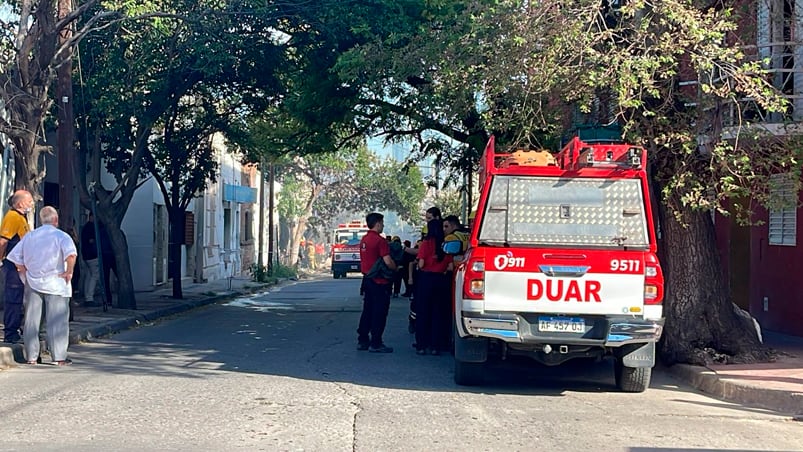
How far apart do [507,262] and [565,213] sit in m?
0.87

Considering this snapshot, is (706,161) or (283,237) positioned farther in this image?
(283,237)

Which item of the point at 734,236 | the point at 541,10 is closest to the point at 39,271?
the point at 541,10

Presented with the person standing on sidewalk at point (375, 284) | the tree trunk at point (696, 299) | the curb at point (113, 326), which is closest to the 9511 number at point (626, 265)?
the tree trunk at point (696, 299)

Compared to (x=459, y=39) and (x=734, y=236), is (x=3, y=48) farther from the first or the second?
(x=734, y=236)

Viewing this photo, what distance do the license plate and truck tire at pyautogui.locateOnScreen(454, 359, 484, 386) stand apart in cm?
103

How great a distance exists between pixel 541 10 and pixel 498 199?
8.36ft

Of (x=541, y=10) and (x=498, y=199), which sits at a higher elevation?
(x=541, y=10)

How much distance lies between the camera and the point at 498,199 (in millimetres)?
10414

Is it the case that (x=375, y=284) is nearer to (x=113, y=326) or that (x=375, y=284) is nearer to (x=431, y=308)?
(x=431, y=308)

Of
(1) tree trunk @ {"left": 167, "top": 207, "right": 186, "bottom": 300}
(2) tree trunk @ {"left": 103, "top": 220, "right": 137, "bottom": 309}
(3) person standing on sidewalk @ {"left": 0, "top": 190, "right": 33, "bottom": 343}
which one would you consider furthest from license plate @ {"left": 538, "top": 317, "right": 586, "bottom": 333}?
(1) tree trunk @ {"left": 167, "top": 207, "right": 186, "bottom": 300}

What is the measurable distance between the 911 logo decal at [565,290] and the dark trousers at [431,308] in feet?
12.5

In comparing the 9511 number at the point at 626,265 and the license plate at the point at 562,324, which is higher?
the 9511 number at the point at 626,265

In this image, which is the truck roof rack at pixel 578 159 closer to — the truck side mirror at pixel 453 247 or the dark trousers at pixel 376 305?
the truck side mirror at pixel 453 247

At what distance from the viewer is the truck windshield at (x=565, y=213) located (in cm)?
1018
